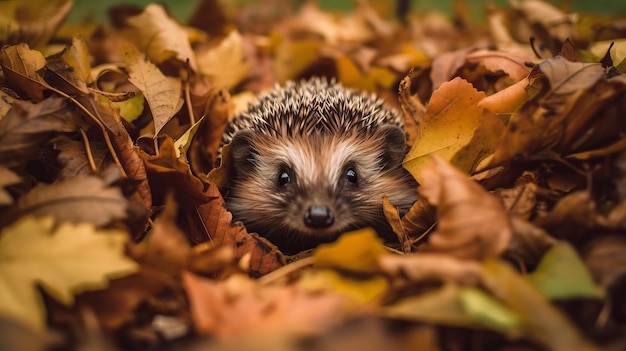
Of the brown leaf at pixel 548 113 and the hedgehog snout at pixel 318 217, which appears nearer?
the brown leaf at pixel 548 113

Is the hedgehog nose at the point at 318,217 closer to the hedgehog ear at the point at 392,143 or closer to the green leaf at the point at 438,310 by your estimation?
the hedgehog ear at the point at 392,143

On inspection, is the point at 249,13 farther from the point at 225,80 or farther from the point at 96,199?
the point at 96,199

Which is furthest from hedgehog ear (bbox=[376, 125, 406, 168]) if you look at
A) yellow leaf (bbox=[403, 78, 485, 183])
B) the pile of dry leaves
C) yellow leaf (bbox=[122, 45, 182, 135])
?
yellow leaf (bbox=[122, 45, 182, 135])

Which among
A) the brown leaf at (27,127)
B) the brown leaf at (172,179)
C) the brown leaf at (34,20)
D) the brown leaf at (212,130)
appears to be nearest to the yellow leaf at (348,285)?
the brown leaf at (172,179)

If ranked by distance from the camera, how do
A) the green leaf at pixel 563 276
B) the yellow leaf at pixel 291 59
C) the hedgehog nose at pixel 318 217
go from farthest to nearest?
the yellow leaf at pixel 291 59 → the hedgehog nose at pixel 318 217 → the green leaf at pixel 563 276

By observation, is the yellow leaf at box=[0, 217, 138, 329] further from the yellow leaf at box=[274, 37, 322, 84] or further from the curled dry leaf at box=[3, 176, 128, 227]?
the yellow leaf at box=[274, 37, 322, 84]

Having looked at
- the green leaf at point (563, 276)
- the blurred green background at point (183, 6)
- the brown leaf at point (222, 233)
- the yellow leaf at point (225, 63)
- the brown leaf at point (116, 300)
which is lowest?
the blurred green background at point (183, 6)

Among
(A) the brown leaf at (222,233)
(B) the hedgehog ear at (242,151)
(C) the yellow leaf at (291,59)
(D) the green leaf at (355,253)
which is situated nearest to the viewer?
(D) the green leaf at (355,253)

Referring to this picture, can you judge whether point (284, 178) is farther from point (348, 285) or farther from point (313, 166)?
point (348, 285)
